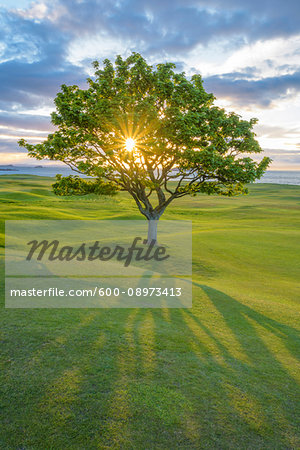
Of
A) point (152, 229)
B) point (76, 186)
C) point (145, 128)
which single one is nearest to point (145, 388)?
point (145, 128)

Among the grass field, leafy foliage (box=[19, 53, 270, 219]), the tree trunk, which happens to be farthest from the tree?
the grass field

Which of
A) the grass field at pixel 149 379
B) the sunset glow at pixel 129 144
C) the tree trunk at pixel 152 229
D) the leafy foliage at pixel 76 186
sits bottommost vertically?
the grass field at pixel 149 379

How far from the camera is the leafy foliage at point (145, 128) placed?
20.6 metres

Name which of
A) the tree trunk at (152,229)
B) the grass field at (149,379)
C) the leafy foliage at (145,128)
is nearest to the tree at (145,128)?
the leafy foliage at (145,128)

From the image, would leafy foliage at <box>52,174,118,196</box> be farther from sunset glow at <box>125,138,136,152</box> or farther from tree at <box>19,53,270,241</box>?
sunset glow at <box>125,138,136,152</box>

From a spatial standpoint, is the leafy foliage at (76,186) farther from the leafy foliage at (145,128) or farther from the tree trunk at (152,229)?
the tree trunk at (152,229)

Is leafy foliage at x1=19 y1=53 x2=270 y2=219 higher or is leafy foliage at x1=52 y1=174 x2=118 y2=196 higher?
leafy foliage at x1=19 y1=53 x2=270 y2=219

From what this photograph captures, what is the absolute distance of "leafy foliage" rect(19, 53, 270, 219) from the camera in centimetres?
2058

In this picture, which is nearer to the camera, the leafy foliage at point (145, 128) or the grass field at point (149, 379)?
the grass field at point (149, 379)

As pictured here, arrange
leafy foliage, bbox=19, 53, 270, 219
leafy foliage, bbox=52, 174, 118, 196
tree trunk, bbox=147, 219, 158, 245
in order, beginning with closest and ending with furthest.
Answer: leafy foliage, bbox=19, 53, 270, 219
leafy foliage, bbox=52, 174, 118, 196
tree trunk, bbox=147, 219, 158, 245

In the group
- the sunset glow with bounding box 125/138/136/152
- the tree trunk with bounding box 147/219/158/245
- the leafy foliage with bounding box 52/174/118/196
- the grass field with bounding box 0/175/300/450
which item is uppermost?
the sunset glow with bounding box 125/138/136/152

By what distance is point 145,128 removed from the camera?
21031 millimetres

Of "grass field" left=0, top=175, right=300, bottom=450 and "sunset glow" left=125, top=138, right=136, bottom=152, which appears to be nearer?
"grass field" left=0, top=175, right=300, bottom=450

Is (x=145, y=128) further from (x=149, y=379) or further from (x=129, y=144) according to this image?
(x=149, y=379)
